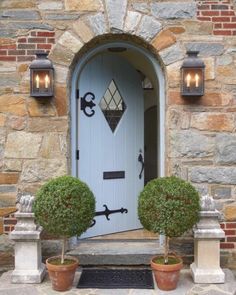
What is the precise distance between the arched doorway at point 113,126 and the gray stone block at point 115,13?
29 centimetres

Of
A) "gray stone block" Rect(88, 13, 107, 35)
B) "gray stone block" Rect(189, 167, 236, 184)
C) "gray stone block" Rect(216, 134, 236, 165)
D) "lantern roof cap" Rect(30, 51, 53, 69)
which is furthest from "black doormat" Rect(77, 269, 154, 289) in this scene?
"gray stone block" Rect(88, 13, 107, 35)

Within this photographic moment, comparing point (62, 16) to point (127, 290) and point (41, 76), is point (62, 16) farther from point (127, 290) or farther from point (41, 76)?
point (127, 290)

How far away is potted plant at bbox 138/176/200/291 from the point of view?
309 centimetres

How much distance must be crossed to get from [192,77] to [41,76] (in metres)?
1.46

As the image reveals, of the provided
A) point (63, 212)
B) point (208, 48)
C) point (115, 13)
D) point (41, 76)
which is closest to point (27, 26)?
point (41, 76)

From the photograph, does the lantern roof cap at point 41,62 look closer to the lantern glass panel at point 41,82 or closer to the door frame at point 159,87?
the lantern glass panel at point 41,82

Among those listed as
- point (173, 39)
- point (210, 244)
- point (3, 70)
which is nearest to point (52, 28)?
point (3, 70)

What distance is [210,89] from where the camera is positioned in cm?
381

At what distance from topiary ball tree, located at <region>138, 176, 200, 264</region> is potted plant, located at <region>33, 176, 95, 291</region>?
19.0 inches

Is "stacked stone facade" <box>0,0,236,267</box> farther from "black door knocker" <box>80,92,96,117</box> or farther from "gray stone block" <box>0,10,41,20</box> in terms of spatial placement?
"black door knocker" <box>80,92,96,117</box>

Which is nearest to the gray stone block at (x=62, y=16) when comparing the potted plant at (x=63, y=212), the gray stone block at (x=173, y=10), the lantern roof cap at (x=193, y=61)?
the gray stone block at (x=173, y=10)

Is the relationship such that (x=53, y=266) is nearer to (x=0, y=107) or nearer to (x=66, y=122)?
(x=66, y=122)

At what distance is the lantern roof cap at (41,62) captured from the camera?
364 centimetres

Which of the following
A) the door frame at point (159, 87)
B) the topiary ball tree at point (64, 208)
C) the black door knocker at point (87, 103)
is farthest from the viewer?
the black door knocker at point (87, 103)
